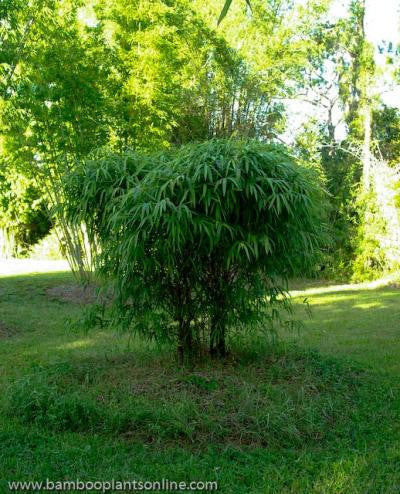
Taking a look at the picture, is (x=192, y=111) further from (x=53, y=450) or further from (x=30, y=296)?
(x=53, y=450)

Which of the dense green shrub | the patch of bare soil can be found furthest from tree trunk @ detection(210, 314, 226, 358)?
the patch of bare soil

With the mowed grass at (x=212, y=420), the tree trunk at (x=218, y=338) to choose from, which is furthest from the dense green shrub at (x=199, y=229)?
the mowed grass at (x=212, y=420)

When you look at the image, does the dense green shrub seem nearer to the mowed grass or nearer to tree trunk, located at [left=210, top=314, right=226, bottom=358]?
tree trunk, located at [left=210, top=314, right=226, bottom=358]

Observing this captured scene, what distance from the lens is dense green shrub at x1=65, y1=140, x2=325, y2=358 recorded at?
3705 mm

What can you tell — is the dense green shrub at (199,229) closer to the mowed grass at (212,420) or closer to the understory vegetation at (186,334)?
the understory vegetation at (186,334)

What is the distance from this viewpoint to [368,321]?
7.30 meters

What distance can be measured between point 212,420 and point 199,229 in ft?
3.74

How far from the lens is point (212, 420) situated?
331 cm

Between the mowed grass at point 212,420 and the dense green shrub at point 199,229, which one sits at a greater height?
the dense green shrub at point 199,229

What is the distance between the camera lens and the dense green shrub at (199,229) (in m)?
3.71

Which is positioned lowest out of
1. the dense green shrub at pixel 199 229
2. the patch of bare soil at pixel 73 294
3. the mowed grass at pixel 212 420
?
the mowed grass at pixel 212 420

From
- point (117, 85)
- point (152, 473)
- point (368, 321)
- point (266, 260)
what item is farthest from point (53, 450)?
point (117, 85)

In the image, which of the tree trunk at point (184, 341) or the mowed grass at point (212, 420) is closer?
the mowed grass at point (212, 420)

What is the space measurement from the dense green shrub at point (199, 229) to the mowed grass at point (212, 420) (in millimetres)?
437
